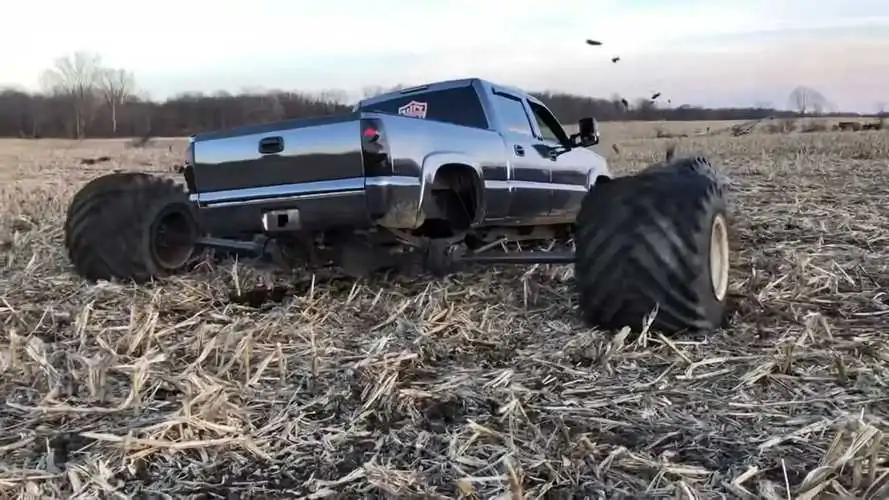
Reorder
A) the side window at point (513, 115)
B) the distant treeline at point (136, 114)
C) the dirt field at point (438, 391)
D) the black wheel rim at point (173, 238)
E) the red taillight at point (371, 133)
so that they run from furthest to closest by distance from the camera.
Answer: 1. the distant treeline at point (136, 114)
2. the side window at point (513, 115)
3. the black wheel rim at point (173, 238)
4. the red taillight at point (371, 133)
5. the dirt field at point (438, 391)

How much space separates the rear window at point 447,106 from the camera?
22.1 feet

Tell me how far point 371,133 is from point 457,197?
1.16m

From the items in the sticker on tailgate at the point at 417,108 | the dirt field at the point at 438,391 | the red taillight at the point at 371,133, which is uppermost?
the sticker on tailgate at the point at 417,108

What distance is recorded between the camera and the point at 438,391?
3885mm

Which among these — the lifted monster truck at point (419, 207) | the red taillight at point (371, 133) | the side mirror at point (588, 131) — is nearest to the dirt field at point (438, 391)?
the lifted monster truck at point (419, 207)

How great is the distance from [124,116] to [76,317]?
2446 inches

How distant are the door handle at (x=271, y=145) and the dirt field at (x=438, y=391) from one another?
970 millimetres

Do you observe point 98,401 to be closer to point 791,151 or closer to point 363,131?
point 363,131

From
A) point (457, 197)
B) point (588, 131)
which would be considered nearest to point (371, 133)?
point (457, 197)

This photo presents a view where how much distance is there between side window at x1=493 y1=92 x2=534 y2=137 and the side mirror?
0.40 metres

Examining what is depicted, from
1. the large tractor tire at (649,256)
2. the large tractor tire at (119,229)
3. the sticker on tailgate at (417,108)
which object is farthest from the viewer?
the sticker on tailgate at (417,108)

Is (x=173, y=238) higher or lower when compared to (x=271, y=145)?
lower

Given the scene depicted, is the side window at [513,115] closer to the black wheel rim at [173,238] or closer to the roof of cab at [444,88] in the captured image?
the roof of cab at [444,88]

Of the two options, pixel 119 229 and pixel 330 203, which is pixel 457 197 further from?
pixel 119 229
